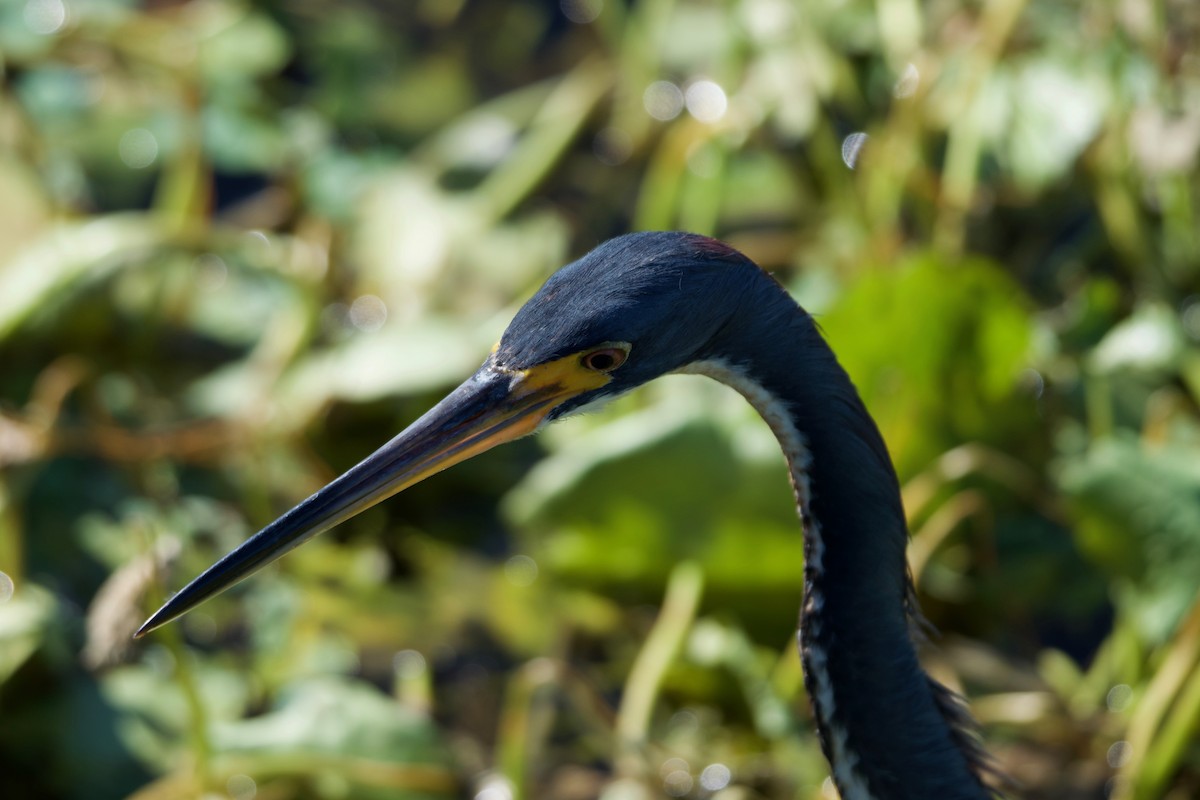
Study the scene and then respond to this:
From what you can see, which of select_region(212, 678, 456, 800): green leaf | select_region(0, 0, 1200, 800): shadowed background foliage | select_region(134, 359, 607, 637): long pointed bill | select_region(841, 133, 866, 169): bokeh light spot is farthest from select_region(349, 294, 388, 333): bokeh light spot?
select_region(134, 359, 607, 637): long pointed bill

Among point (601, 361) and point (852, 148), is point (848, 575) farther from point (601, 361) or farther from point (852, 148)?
point (852, 148)

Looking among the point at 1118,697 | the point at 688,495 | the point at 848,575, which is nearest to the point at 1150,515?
the point at 1118,697

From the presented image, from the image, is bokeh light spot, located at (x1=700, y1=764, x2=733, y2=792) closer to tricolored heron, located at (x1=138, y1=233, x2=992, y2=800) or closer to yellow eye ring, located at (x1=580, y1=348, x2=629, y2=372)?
tricolored heron, located at (x1=138, y1=233, x2=992, y2=800)

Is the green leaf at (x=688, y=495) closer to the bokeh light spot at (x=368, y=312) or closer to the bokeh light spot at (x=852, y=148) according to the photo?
the bokeh light spot at (x=852, y=148)

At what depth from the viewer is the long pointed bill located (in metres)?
1.57

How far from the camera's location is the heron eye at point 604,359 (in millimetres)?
1601

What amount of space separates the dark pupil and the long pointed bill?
0.05ft

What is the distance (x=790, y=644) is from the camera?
2861 millimetres

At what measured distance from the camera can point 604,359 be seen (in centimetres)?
161

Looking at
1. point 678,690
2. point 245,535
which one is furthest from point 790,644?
point 245,535

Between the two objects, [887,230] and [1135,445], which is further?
[887,230]

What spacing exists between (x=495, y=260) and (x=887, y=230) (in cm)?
95

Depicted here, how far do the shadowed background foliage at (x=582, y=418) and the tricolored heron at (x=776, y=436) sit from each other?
646 mm

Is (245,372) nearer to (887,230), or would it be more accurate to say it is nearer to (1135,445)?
(887,230)
